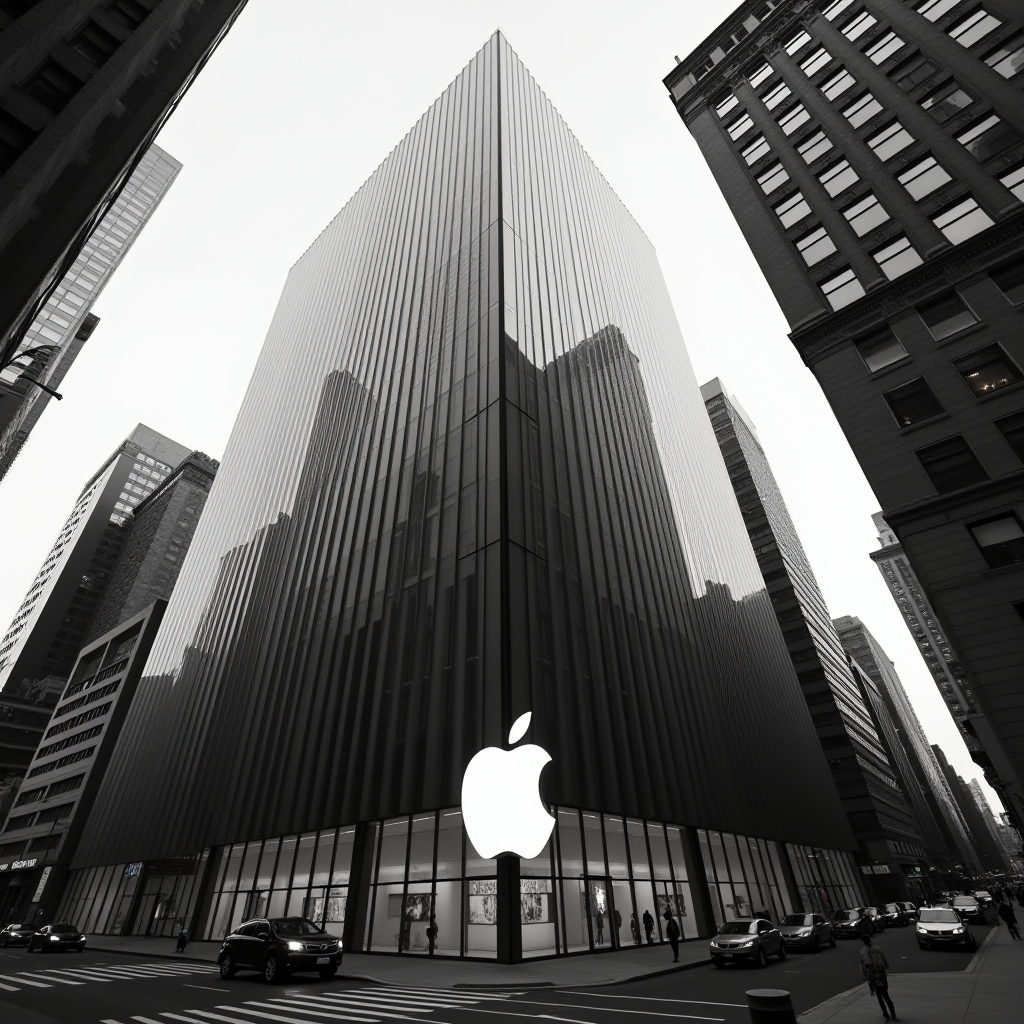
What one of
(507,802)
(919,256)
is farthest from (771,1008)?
(919,256)

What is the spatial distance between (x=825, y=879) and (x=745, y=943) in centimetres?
3462

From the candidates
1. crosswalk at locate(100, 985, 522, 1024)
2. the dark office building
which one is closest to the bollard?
crosswalk at locate(100, 985, 522, 1024)

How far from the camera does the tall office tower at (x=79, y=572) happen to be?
119975 mm

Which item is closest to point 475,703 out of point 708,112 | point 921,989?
point 921,989

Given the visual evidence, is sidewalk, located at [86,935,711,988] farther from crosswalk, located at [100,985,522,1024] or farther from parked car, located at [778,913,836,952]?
parked car, located at [778,913,836,952]

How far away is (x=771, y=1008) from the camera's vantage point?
666 cm

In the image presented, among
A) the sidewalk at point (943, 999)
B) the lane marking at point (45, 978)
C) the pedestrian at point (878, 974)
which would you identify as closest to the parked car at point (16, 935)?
the lane marking at point (45, 978)

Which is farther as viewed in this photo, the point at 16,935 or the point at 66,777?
the point at 66,777

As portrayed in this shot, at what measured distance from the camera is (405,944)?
22.4 metres

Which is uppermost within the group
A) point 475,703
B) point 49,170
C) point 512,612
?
point 49,170

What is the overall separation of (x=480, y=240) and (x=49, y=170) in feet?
94.8

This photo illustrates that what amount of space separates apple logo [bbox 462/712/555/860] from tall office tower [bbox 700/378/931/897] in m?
75.6

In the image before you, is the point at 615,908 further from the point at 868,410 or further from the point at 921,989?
the point at 868,410

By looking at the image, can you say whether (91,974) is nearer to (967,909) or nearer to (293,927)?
(293,927)
